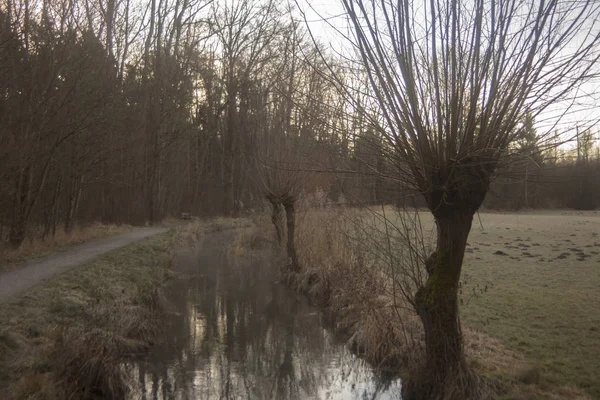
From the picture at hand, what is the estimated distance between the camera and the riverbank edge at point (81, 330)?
5.80m

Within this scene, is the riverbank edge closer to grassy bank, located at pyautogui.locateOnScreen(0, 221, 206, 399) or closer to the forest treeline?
grassy bank, located at pyautogui.locateOnScreen(0, 221, 206, 399)

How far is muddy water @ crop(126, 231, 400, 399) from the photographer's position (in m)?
7.00

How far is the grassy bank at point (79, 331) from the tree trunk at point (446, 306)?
12.3 ft

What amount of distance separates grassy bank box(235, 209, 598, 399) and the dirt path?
218 inches

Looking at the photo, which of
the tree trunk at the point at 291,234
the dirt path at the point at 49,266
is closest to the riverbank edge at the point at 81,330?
the dirt path at the point at 49,266

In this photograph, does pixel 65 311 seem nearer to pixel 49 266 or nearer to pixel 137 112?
pixel 49 266

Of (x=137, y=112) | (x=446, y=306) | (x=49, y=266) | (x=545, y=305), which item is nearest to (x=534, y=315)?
(x=545, y=305)

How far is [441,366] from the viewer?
5.81m

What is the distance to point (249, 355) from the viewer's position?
8484 mm

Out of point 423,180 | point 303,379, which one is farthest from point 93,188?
point 423,180

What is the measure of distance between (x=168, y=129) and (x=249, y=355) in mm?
26442

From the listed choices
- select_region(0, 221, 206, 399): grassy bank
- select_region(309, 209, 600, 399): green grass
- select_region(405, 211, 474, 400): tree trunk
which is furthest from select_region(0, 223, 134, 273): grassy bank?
select_region(405, 211, 474, 400): tree trunk

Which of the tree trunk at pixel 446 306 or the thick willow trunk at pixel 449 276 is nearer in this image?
the thick willow trunk at pixel 449 276

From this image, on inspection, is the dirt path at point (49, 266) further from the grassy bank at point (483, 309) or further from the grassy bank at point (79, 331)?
the grassy bank at point (483, 309)
